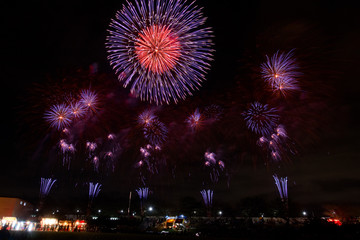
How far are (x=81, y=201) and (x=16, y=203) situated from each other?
62.1m

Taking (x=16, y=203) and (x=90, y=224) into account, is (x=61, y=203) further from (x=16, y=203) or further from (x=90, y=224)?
(x=90, y=224)

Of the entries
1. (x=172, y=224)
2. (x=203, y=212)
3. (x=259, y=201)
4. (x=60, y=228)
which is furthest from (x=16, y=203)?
(x=259, y=201)

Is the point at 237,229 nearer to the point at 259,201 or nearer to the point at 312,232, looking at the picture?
the point at 312,232

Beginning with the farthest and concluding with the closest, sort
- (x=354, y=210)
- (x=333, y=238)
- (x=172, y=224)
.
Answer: (x=354, y=210)
(x=172, y=224)
(x=333, y=238)

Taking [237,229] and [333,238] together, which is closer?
[333,238]

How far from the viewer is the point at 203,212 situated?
299 feet


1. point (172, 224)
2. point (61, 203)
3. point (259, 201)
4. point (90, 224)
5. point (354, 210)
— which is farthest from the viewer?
point (61, 203)

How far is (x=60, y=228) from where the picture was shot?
111 ft

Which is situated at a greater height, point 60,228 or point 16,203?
point 16,203

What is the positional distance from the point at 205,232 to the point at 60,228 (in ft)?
75.2

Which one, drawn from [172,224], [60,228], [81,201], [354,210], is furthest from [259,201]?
[60,228]

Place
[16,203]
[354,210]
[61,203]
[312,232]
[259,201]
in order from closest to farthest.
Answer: [312,232] → [16,203] → [354,210] → [259,201] → [61,203]

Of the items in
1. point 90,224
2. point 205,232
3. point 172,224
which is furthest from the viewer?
point 172,224

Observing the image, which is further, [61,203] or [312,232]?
[61,203]
